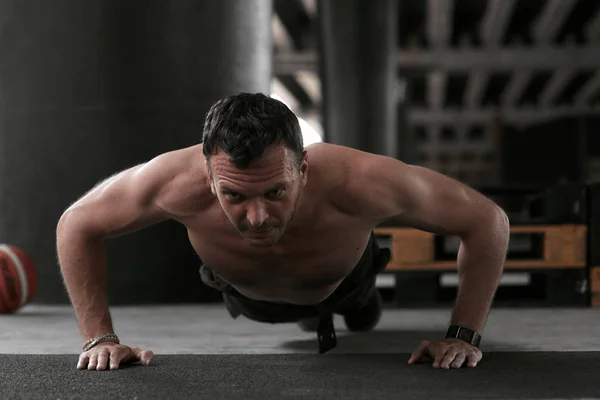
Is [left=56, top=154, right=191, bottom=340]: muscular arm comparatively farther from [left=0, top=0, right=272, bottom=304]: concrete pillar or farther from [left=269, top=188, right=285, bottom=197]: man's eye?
[left=0, top=0, right=272, bottom=304]: concrete pillar

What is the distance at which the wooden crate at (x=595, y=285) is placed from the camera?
192 inches

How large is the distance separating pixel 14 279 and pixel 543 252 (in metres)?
3.14

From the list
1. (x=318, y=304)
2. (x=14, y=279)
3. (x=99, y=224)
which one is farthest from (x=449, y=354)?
(x=14, y=279)

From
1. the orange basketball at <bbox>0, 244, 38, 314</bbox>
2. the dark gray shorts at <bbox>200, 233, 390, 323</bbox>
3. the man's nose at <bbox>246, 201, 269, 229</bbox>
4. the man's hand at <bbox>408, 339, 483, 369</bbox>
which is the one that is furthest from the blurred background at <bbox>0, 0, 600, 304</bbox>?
the man's nose at <bbox>246, 201, 269, 229</bbox>

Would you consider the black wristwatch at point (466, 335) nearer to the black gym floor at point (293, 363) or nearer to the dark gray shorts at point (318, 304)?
the black gym floor at point (293, 363)

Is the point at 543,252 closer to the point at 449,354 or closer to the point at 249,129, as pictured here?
the point at 449,354

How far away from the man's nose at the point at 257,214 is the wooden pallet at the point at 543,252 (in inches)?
108

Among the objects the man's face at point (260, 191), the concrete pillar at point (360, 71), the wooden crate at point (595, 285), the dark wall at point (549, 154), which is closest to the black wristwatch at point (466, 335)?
the man's face at point (260, 191)

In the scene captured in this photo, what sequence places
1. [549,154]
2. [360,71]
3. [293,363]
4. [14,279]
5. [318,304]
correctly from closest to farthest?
[293,363], [318,304], [14,279], [360,71], [549,154]

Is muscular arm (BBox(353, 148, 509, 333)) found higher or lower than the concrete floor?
higher

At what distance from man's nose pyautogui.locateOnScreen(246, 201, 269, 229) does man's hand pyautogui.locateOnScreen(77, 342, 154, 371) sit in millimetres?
758

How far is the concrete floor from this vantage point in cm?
328

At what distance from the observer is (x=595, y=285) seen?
16.1 ft

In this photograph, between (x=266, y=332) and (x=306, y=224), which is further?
(x=266, y=332)
